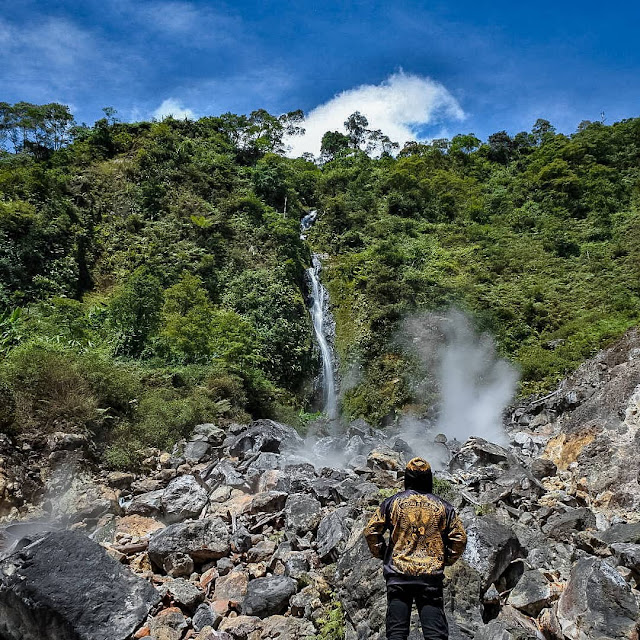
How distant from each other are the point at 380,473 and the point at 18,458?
6.69m

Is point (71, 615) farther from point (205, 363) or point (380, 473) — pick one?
point (205, 363)

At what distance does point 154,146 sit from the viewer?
1107 inches

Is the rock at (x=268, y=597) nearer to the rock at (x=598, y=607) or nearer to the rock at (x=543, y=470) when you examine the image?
the rock at (x=598, y=607)

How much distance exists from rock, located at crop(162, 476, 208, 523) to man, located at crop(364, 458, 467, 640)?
4827 mm

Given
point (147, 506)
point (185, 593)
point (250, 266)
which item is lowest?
point (147, 506)

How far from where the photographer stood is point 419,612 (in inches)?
125

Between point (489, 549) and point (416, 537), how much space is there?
247 centimetres

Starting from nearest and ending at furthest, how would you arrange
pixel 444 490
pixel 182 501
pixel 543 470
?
pixel 182 501 → pixel 444 490 → pixel 543 470

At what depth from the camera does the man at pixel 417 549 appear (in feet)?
10.4

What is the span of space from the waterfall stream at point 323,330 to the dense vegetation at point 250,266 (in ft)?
2.38

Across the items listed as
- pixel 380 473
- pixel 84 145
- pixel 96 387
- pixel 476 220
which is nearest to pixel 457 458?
pixel 380 473

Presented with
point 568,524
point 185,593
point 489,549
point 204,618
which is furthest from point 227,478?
point 568,524

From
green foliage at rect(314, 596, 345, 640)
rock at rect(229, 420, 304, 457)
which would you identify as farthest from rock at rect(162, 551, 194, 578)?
rock at rect(229, 420, 304, 457)

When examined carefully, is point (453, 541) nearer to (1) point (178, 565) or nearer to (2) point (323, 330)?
(1) point (178, 565)
